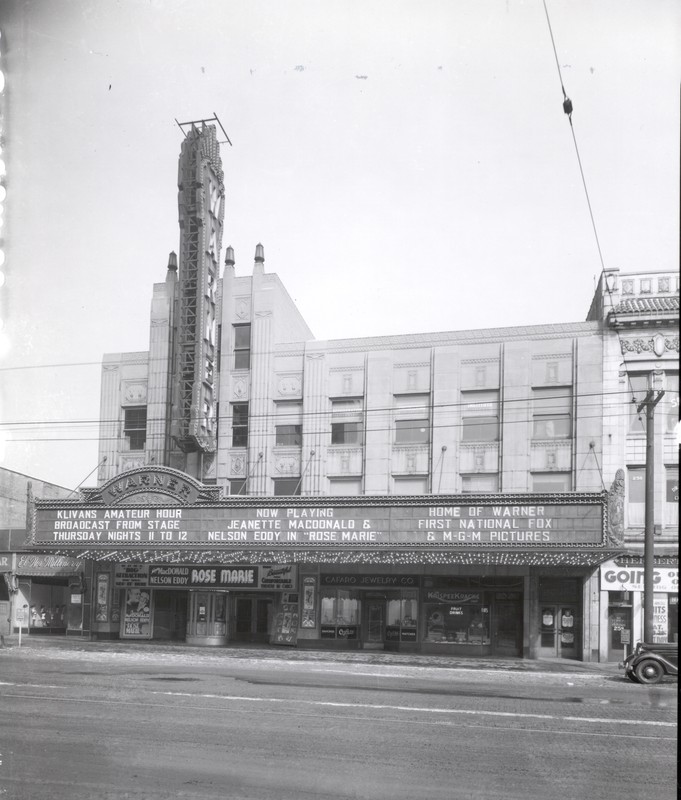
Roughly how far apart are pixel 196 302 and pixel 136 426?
6.08 m

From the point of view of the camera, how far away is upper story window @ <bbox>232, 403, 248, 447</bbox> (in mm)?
33750

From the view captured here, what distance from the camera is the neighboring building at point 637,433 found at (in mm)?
29109

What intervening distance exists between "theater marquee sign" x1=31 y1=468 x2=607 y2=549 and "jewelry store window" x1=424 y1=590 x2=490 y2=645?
9.77 feet

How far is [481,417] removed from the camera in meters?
31.4

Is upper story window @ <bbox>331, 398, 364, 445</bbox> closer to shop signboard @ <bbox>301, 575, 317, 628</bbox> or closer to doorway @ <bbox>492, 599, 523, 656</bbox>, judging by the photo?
shop signboard @ <bbox>301, 575, 317, 628</bbox>

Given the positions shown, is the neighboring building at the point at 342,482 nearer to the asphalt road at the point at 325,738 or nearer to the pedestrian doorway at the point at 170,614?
the pedestrian doorway at the point at 170,614

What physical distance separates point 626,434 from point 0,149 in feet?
78.3

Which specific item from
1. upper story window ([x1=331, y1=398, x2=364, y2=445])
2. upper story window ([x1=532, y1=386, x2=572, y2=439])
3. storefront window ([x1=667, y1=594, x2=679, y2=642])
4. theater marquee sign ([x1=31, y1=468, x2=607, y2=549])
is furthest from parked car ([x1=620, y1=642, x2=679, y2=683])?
upper story window ([x1=331, y1=398, x2=364, y2=445])

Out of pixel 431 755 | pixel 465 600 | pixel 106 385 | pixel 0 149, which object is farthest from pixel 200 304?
pixel 431 755

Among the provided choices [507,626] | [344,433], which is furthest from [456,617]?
[344,433]

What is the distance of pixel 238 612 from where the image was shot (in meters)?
33.7

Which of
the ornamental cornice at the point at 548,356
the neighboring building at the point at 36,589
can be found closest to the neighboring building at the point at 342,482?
the ornamental cornice at the point at 548,356

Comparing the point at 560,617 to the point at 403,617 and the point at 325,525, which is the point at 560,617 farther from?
the point at 325,525

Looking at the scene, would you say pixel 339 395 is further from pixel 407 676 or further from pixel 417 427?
pixel 407 676
